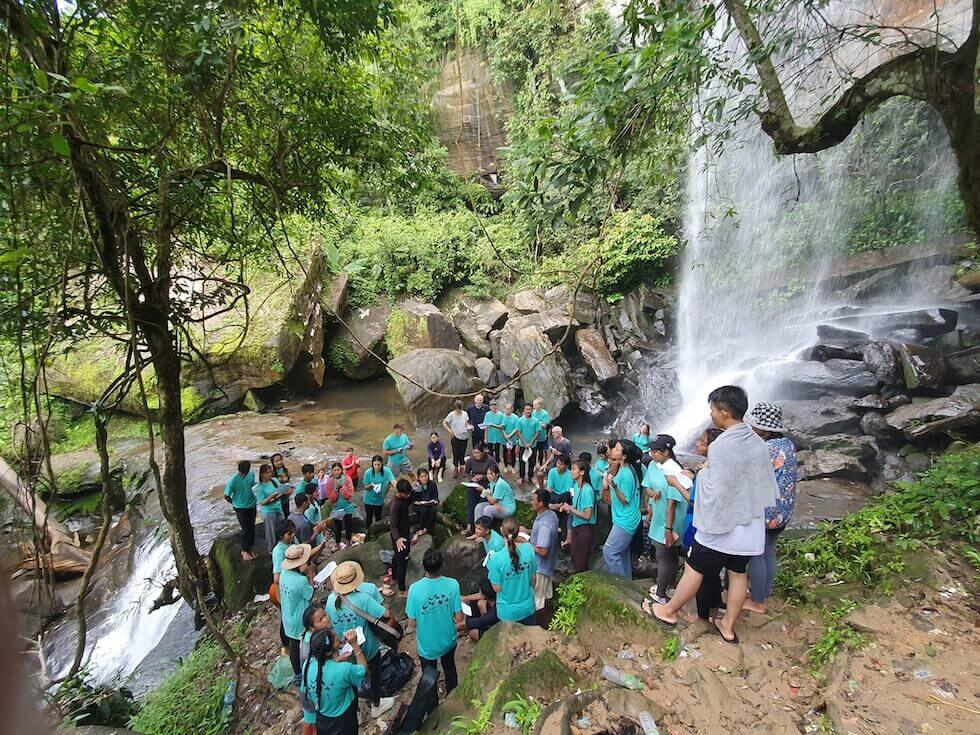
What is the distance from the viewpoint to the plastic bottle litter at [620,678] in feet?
10.4

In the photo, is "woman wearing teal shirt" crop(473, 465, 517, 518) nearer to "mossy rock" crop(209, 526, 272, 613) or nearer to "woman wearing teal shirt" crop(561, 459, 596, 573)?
"woman wearing teal shirt" crop(561, 459, 596, 573)

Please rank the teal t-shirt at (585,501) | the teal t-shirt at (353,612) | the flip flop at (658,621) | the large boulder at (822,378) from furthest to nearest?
1. the large boulder at (822,378)
2. the teal t-shirt at (585,501)
3. the teal t-shirt at (353,612)
4. the flip flop at (658,621)

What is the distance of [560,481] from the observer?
234 inches

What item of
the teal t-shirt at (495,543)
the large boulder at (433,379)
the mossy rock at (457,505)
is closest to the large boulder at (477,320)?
the large boulder at (433,379)

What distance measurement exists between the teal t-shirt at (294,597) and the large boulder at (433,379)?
763cm

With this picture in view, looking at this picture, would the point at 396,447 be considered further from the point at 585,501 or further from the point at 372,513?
the point at 585,501

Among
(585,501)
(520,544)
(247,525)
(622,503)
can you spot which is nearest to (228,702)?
(247,525)

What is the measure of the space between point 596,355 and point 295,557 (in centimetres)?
1070

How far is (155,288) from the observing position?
4.84 metres

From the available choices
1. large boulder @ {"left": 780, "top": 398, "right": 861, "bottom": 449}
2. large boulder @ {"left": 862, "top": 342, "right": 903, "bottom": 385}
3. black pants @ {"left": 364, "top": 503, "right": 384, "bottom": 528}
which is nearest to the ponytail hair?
black pants @ {"left": 364, "top": 503, "right": 384, "bottom": 528}

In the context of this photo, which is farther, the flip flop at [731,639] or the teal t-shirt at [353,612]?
the teal t-shirt at [353,612]

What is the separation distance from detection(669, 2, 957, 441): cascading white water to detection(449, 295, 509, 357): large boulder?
6.07m

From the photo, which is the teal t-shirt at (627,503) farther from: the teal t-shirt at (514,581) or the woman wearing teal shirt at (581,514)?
the teal t-shirt at (514,581)

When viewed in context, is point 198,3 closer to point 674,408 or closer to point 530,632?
point 530,632
